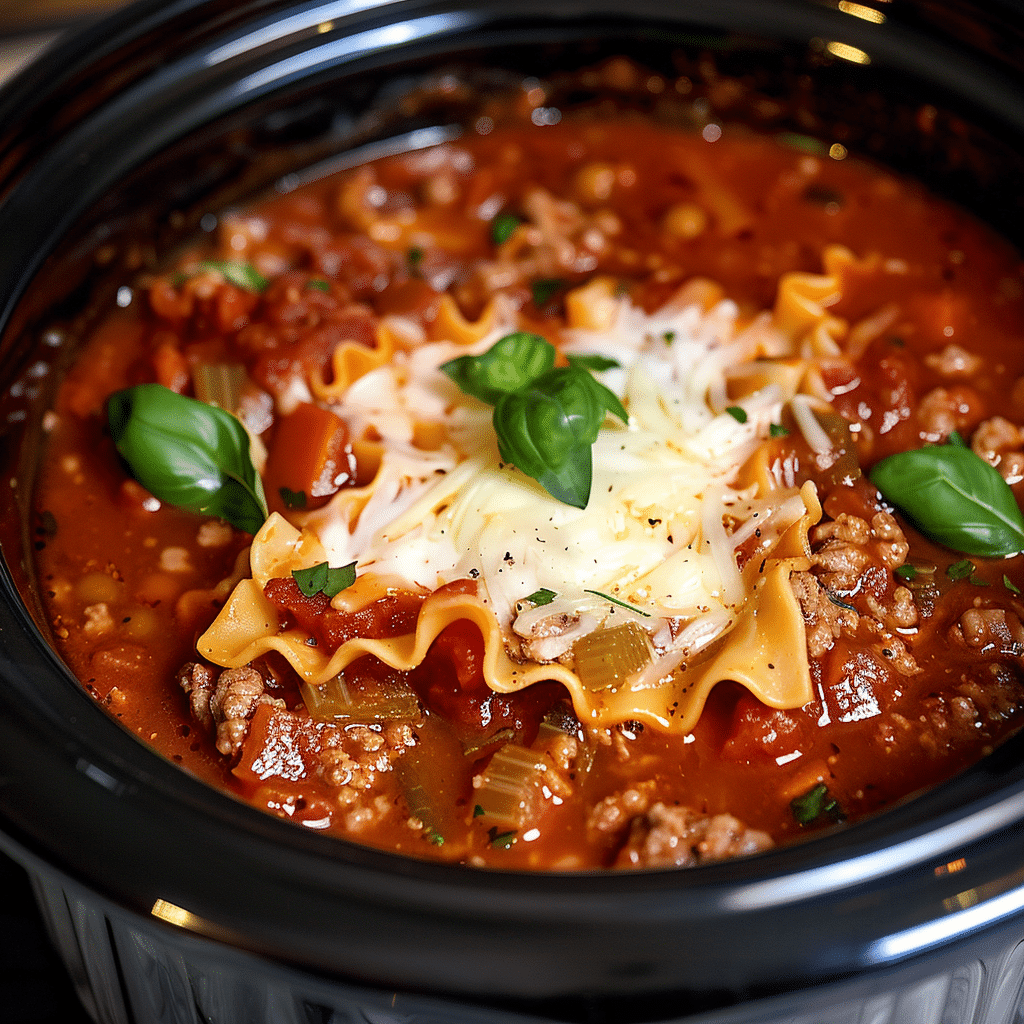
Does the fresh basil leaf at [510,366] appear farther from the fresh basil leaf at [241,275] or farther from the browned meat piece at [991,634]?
the browned meat piece at [991,634]

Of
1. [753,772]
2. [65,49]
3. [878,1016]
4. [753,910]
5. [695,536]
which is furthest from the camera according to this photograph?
[65,49]

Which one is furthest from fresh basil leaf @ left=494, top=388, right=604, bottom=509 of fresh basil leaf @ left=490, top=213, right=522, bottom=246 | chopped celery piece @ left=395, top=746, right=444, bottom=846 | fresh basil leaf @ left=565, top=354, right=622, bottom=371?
fresh basil leaf @ left=490, top=213, right=522, bottom=246

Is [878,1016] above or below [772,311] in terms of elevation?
below

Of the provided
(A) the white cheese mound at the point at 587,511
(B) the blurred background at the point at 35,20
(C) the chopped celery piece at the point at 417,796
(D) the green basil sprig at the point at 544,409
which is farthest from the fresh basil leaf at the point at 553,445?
(B) the blurred background at the point at 35,20

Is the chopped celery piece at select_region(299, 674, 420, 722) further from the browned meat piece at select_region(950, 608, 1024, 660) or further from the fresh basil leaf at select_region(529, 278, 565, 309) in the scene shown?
the fresh basil leaf at select_region(529, 278, 565, 309)

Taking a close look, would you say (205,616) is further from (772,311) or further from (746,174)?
(746,174)

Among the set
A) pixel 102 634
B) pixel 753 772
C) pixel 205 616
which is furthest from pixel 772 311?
pixel 102 634

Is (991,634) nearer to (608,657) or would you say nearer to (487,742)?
(608,657)
